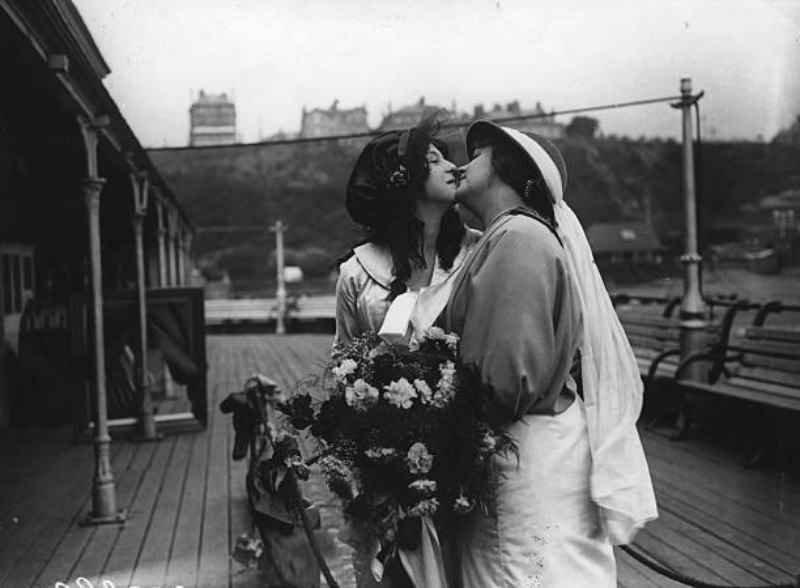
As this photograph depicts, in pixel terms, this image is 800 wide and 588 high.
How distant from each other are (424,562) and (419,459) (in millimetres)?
313

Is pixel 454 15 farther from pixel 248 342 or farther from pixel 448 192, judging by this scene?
pixel 248 342

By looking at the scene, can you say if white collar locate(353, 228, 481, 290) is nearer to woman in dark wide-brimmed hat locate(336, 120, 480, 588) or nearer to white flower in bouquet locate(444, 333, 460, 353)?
woman in dark wide-brimmed hat locate(336, 120, 480, 588)

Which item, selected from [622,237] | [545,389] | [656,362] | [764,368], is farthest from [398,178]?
[622,237]

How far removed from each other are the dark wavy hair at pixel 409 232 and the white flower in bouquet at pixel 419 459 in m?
0.82

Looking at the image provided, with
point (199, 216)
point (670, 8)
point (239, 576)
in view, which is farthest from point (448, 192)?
point (199, 216)

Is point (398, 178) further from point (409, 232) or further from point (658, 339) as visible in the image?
point (658, 339)

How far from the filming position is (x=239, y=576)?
3930 mm

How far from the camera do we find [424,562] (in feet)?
6.32

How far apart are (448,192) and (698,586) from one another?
132 cm

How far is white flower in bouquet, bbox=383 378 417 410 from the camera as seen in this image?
5.79 feet

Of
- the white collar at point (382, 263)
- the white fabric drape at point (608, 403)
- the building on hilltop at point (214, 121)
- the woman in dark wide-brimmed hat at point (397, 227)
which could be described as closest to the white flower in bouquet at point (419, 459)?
the white fabric drape at point (608, 403)

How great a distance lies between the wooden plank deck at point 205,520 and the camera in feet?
12.8

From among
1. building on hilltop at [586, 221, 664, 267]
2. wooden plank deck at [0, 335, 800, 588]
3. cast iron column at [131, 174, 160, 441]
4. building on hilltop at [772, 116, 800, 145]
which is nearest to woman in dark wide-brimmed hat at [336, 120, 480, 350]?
wooden plank deck at [0, 335, 800, 588]

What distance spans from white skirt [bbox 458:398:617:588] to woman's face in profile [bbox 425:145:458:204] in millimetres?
793
